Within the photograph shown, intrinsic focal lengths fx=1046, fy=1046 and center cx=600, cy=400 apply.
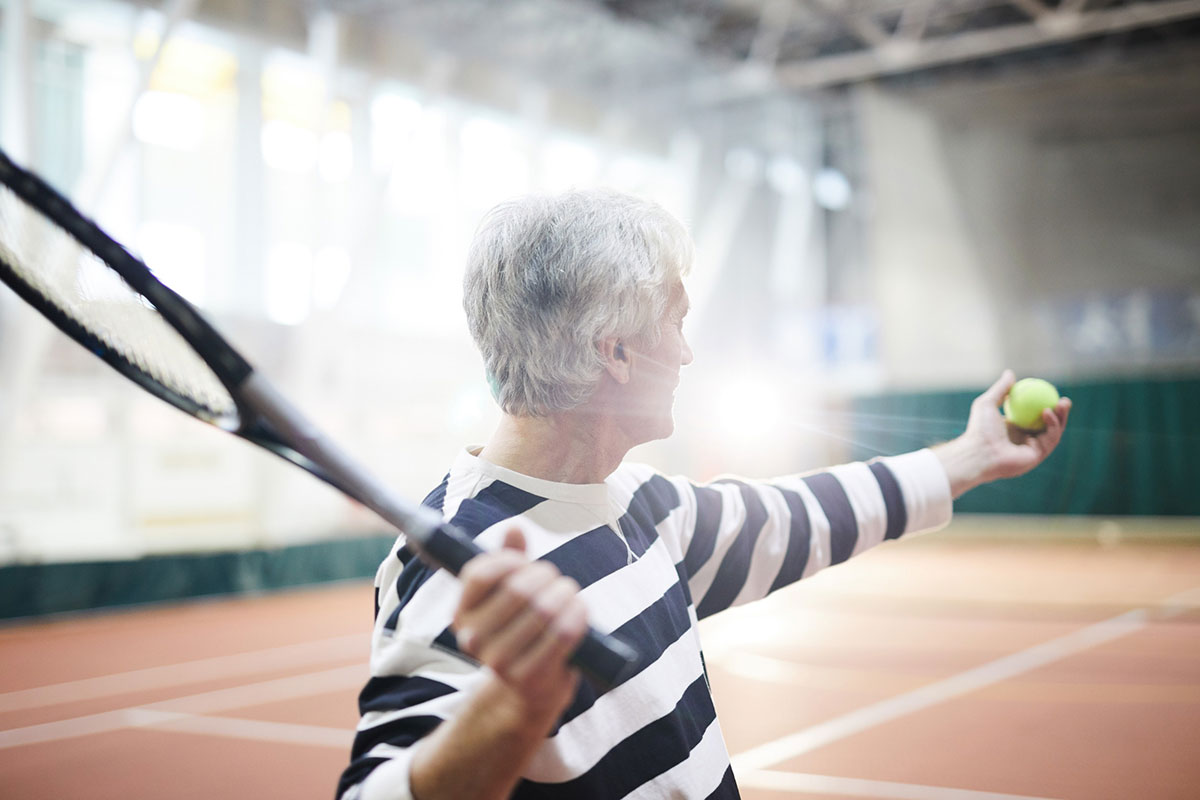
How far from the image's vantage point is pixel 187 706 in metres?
4.69

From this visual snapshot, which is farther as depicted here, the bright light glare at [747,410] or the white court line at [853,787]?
the bright light glare at [747,410]

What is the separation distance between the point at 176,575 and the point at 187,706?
365 centimetres

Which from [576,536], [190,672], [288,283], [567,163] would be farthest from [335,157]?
[576,536]

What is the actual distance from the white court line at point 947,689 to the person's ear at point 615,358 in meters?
2.37

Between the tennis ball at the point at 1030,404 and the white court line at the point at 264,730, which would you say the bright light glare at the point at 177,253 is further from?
the tennis ball at the point at 1030,404

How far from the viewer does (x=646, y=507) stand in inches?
60.9

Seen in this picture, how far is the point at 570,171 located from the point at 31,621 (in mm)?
7658

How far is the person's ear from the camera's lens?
137 cm

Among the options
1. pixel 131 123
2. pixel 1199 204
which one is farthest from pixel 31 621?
pixel 1199 204

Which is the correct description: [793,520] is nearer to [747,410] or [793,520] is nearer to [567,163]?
[567,163]

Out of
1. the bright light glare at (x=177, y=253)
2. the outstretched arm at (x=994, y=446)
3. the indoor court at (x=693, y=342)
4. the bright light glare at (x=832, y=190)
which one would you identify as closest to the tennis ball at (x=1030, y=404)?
the outstretched arm at (x=994, y=446)

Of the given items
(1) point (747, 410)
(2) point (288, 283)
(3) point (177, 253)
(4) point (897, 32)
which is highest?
(4) point (897, 32)

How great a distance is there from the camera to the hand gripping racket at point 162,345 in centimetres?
97

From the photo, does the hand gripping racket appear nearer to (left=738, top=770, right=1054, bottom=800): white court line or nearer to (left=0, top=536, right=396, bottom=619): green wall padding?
(left=738, top=770, right=1054, bottom=800): white court line
